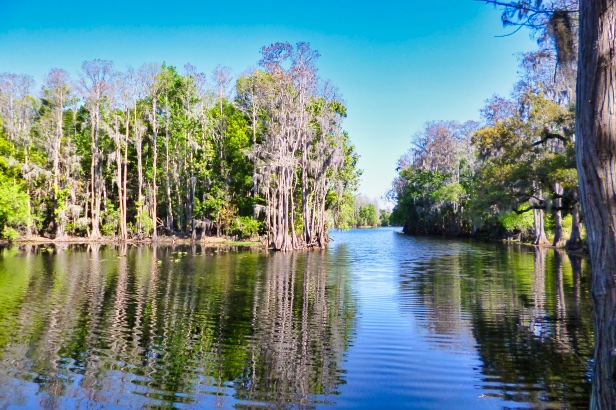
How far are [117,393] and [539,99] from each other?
26699 mm

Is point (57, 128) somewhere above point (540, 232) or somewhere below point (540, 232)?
above

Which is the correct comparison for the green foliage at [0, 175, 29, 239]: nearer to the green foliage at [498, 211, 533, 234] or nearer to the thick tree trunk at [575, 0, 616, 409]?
the thick tree trunk at [575, 0, 616, 409]

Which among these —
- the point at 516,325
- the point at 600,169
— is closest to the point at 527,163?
the point at 516,325

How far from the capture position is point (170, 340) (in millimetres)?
7938

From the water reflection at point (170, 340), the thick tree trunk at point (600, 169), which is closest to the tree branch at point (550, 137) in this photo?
the water reflection at point (170, 340)

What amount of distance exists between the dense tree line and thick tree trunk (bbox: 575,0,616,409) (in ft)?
95.0

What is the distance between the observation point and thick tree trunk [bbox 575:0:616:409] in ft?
9.66

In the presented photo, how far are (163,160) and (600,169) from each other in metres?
43.5

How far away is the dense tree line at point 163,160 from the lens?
34.8 metres

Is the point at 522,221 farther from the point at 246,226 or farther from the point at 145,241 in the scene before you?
the point at 145,241

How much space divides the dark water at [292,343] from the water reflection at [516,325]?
0.11ft

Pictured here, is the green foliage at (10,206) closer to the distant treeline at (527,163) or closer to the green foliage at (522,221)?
the distant treeline at (527,163)

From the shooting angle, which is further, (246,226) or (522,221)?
(522,221)

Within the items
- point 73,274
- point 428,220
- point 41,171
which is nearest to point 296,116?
point 73,274
